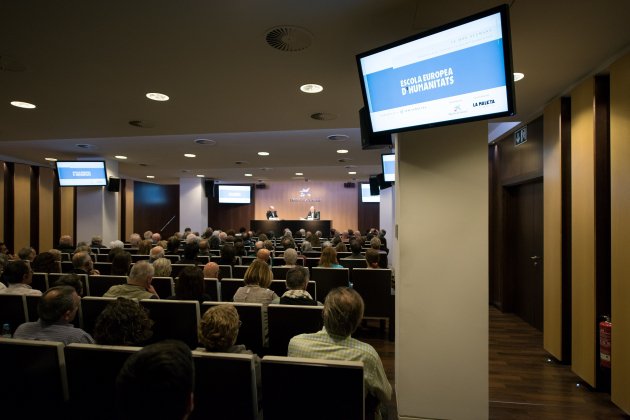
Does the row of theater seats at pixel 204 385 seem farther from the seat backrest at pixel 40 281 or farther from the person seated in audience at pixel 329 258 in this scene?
the person seated in audience at pixel 329 258

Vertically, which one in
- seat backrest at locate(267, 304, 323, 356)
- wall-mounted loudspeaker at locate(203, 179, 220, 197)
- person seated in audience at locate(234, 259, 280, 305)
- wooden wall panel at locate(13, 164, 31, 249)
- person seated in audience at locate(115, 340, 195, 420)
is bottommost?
seat backrest at locate(267, 304, 323, 356)

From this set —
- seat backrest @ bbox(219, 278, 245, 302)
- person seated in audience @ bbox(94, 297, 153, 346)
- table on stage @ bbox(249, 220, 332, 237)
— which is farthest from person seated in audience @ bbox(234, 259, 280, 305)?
table on stage @ bbox(249, 220, 332, 237)

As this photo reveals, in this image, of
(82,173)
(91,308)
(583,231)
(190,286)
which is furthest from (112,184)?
(583,231)

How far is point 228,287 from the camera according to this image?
12.4ft

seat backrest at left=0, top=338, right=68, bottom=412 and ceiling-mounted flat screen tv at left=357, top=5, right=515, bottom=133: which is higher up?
ceiling-mounted flat screen tv at left=357, top=5, right=515, bottom=133

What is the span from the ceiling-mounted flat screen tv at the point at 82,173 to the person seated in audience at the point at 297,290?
6.57m

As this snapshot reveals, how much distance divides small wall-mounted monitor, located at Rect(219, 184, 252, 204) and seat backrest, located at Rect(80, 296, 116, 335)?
12.2m

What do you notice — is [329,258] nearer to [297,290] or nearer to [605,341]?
[297,290]

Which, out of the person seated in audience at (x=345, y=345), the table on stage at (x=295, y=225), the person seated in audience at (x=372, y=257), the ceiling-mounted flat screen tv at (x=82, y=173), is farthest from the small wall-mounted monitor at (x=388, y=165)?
the table on stage at (x=295, y=225)

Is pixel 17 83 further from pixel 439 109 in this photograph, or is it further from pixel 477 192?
pixel 477 192

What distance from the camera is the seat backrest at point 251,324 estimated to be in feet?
9.09

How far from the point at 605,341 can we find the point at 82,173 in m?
A: 9.38

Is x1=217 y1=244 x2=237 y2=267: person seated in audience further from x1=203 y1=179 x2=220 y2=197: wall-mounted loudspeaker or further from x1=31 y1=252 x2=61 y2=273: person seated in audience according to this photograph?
x1=203 y1=179 x2=220 y2=197: wall-mounted loudspeaker

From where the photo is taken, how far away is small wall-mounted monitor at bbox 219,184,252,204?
14.9m
